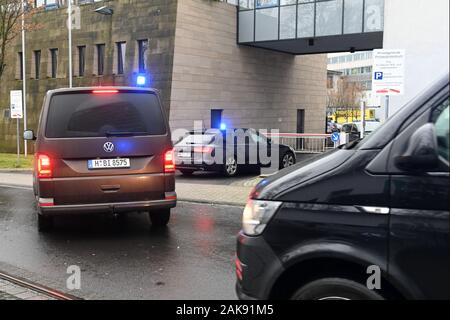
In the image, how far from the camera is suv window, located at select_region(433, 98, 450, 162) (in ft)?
8.60

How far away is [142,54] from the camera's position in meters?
25.9

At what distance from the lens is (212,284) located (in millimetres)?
5121

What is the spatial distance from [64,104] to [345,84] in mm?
70469

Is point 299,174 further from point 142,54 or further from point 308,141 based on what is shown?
point 142,54

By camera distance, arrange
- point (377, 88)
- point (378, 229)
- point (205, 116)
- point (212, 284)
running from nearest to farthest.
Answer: point (378, 229) < point (212, 284) < point (377, 88) < point (205, 116)

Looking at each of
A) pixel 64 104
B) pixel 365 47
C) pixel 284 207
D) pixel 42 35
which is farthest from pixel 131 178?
pixel 42 35

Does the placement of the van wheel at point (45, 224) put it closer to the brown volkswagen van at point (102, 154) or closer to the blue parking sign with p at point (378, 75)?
the brown volkswagen van at point (102, 154)

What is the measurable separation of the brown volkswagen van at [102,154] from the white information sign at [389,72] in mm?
3996

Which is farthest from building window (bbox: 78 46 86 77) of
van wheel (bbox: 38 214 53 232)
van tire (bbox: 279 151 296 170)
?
van wheel (bbox: 38 214 53 232)

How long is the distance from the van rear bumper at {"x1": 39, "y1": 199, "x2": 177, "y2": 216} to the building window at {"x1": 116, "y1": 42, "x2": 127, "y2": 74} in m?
20.8

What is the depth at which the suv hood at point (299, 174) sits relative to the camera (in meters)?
2.96

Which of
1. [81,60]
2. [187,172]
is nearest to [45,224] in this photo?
[187,172]
